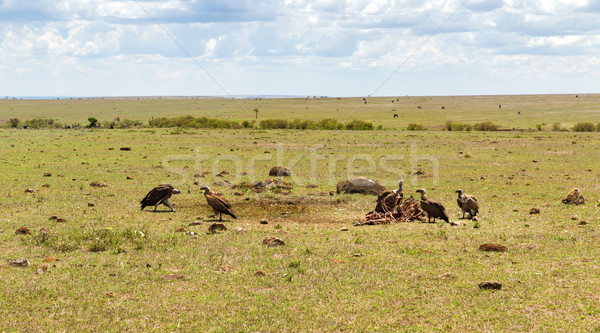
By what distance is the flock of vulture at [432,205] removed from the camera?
1605 centimetres

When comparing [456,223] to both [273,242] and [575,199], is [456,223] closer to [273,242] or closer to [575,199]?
[273,242]

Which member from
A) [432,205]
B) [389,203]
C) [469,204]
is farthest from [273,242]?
[469,204]

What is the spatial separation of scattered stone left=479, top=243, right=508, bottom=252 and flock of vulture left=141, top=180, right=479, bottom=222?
10.1 ft

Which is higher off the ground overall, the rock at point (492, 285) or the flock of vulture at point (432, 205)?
the flock of vulture at point (432, 205)

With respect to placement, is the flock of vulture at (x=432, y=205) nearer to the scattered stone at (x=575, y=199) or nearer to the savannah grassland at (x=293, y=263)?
the savannah grassland at (x=293, y=263)

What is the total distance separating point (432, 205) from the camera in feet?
52.5

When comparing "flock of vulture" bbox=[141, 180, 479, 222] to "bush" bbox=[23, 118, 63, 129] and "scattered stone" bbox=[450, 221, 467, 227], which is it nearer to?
"scattered stone" bbox=[450, 221, 467, 227]

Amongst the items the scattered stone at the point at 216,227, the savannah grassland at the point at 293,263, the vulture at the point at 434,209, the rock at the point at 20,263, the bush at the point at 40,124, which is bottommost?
the savannah grassland at the point at 293,263

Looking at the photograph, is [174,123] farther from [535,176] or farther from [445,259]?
[445,259]

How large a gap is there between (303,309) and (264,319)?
778mm

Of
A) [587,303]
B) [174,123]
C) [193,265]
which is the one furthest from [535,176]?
[174,123]

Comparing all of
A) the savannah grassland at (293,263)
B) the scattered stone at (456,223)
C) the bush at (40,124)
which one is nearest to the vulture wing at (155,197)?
the savannah grassland at (293,263)

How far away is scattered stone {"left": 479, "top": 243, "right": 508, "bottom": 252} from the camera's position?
12.7m

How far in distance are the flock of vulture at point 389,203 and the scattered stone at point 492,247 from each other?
3074mm
